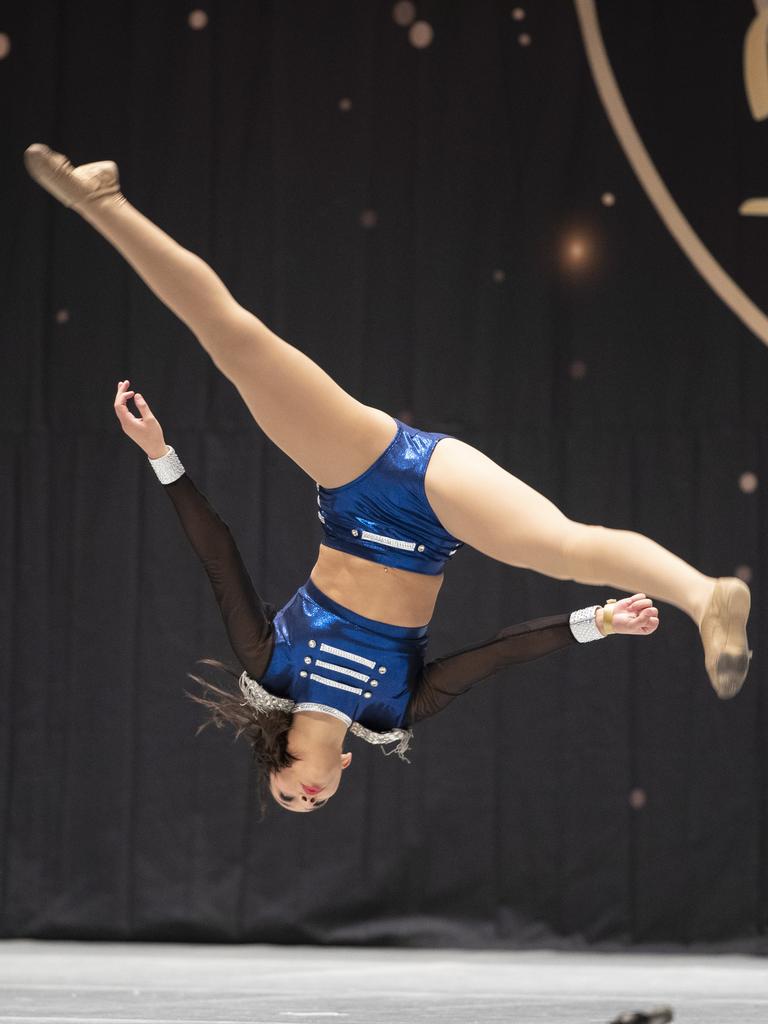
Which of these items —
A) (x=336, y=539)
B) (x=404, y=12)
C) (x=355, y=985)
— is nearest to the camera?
(x=336, y=539)

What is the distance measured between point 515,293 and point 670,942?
→ 89.5 inches

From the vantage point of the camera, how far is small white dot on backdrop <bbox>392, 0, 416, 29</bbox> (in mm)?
4797

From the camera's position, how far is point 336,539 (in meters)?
3.08

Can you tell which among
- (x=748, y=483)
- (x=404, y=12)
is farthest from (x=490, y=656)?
(x=404, y=12)

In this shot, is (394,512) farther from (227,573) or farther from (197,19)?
(197,19)

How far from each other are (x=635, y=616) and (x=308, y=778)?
0.82m

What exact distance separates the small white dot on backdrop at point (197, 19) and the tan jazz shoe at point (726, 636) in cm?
340

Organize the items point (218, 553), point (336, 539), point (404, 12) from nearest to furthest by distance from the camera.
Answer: point (218, 553)
point (336, 539)
point (404, 12)

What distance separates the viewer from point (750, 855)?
4562 mm

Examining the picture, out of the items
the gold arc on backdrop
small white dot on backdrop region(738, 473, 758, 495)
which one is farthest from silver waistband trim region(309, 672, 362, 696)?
the gold arc on backdrop

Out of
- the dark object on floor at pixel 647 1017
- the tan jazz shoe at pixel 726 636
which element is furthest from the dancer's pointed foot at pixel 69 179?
the dark object on floor at pixel 647 1017

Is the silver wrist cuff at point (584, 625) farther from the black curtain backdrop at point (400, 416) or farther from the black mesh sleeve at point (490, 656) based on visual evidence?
the black curtain backdrop at point (400, 416)

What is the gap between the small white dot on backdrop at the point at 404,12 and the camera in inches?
189

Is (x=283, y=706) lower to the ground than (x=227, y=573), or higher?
lower
